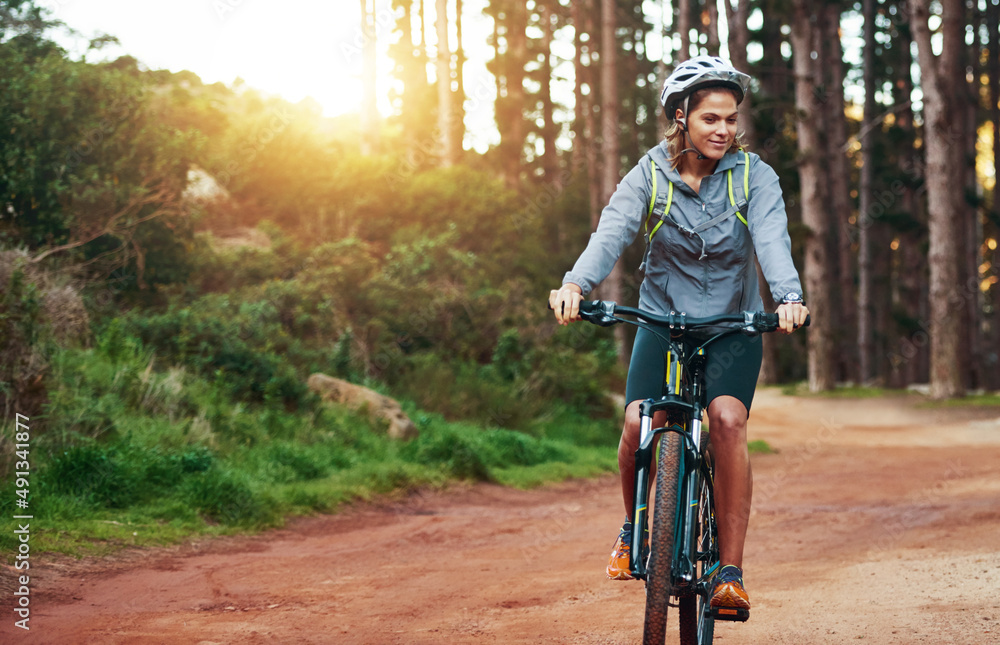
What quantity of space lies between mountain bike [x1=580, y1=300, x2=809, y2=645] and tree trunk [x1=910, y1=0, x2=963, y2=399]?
66.0 feet

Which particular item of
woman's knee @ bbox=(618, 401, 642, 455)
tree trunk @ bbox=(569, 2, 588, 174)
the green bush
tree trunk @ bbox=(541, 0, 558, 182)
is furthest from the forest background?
tree trunk @ bbox=(541, 0, 558, 182)

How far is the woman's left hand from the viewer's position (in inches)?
140

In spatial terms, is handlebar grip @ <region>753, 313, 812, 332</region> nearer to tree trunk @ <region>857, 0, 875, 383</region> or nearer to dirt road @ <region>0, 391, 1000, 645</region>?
dirt road @ <region>0, 391, 1000, 645</region>

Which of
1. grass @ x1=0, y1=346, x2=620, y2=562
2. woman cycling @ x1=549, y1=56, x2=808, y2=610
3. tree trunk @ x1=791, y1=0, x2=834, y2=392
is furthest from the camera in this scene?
tree trunk @ x1=791, y1=0, x2=834, y2=392

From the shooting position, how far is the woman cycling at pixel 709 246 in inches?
155

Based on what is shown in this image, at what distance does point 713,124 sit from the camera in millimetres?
4070

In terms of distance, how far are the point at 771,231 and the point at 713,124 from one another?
52 centimetres

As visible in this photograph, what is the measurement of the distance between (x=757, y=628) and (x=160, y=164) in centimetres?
1148

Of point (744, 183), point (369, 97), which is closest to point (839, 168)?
point (369, 97)

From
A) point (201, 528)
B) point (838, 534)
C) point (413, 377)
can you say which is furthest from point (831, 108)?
point (201, 528)

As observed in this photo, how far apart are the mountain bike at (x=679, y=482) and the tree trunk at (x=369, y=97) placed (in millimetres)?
23865

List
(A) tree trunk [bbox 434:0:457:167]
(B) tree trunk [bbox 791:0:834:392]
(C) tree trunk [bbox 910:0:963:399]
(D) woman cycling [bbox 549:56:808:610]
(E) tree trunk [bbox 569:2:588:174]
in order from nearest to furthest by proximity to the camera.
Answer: (D) woman cycling [bbox 549:56:808:610], (C) tree trunk [bbox 910:0:963:399], (B) tree trunk [bbox 791:0:834:392], (A) tree trunk [bbox 434:0:457:167], (E) tree trunk [bbox 569:2:588:174]

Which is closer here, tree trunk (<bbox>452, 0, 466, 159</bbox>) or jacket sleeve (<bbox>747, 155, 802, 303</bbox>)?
jacket sleeve (<bbox>747, 155, 802, 303</bbox>)

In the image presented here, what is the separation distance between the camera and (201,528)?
7.50 meters
